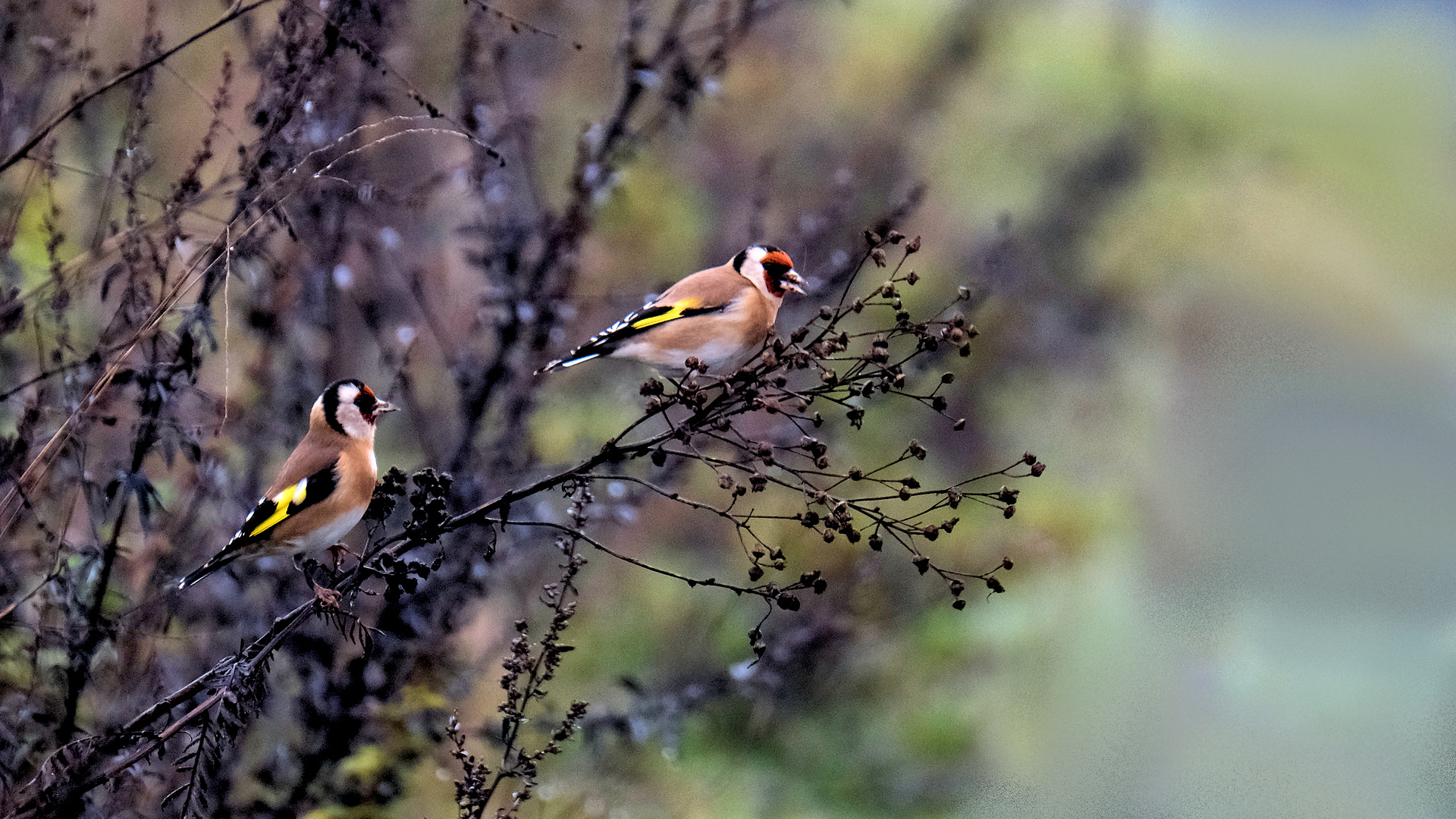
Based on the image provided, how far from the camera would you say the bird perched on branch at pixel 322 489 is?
3.77 ft

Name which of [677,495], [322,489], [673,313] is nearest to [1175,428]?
[673,313]

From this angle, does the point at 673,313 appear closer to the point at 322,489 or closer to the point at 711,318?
the point at 711,318

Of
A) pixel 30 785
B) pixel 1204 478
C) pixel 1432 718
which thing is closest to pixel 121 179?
pixel 30 785

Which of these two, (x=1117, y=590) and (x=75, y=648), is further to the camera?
(x=1117, y=590)

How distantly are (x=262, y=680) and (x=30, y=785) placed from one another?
246 millimetres

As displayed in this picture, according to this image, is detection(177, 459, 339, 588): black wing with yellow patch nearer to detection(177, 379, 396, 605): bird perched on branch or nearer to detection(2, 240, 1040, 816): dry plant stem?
detection(177, 379, 396, 605): bird perched on branch

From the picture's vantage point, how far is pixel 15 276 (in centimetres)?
120

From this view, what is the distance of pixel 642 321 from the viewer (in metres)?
1.53

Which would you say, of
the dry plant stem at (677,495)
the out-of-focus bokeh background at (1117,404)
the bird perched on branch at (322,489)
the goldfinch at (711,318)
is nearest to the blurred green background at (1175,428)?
the out-of-focus bokeh background at (1117,404)

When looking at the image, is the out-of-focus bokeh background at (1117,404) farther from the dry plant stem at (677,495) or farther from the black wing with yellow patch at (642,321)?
the dry plant stem at (677,495)

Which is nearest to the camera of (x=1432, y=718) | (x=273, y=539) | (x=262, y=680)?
(x=262, y=680)

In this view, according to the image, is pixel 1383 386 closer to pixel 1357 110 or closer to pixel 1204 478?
pixel 1204 478

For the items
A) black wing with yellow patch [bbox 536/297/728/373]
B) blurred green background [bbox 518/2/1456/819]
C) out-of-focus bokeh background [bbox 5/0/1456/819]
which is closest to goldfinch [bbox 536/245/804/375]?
black wing with yellow patch [bbox 536/297/728/373]

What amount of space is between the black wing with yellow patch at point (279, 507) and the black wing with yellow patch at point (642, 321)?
0.30 metres
